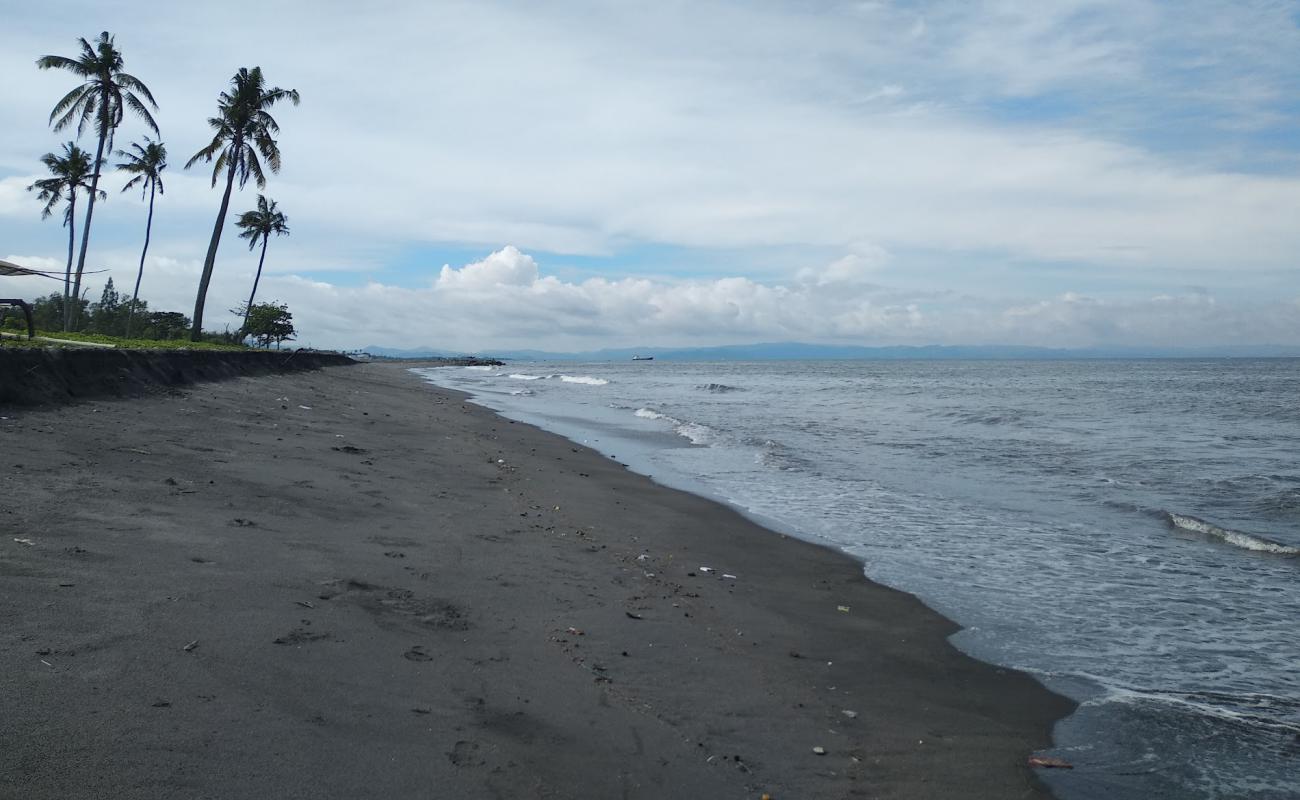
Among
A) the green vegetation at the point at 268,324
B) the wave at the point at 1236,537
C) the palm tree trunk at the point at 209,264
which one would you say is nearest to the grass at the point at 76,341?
the palm tree trunk at the point at 209,264

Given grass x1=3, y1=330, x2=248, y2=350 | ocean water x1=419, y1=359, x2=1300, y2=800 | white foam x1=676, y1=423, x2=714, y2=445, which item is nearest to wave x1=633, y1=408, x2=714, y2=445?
white foam x1=676, y1=423, x2=714, y2=445

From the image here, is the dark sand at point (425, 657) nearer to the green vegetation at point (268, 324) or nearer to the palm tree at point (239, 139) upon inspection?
the palm tree at point (239, 139)

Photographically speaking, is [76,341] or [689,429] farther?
[689,429]

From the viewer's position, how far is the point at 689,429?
24.8 meters

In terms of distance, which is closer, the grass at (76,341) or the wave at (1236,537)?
the wave at (1236,537)

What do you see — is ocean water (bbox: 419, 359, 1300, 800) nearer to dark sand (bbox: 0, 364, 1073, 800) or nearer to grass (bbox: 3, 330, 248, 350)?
dark sand (bbox: 0, 364, 1073, 800)

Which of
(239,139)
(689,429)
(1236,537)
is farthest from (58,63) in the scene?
(1236,537)

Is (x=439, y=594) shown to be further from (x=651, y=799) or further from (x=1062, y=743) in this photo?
(x=1062, y=743)

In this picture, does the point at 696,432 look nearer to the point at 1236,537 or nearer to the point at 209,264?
the point at 1236,537

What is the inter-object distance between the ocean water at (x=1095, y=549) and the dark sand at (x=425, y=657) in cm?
56

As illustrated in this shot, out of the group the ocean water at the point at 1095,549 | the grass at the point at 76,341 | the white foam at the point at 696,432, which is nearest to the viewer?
the ocean water at the point at 1095,549

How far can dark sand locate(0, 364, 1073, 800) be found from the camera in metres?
3.49

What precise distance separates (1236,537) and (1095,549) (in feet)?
6.98

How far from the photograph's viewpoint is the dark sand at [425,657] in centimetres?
349
